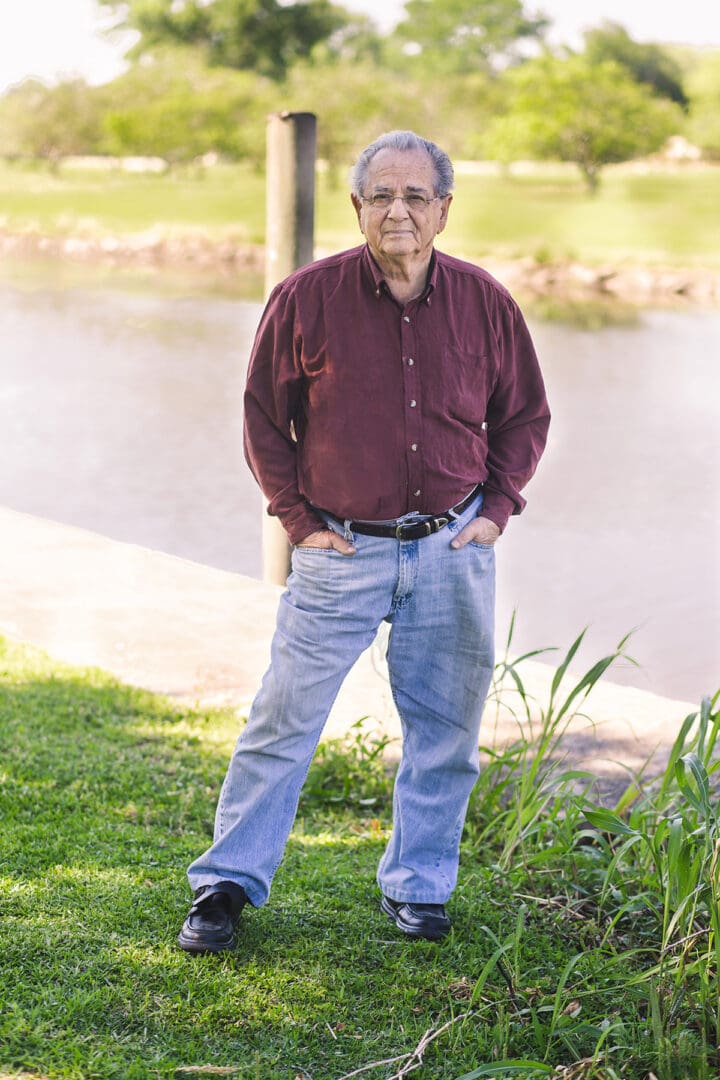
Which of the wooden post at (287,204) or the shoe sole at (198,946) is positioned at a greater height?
the wooden post at (287,204)

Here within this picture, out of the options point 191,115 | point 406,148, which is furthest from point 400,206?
point 191,115

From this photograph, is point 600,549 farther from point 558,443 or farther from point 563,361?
point 563,361

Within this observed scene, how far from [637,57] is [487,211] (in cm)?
2033

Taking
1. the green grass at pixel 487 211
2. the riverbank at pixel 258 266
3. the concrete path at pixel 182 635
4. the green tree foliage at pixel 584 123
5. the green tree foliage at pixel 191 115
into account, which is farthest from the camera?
the green tree foliage at pixel 191 115

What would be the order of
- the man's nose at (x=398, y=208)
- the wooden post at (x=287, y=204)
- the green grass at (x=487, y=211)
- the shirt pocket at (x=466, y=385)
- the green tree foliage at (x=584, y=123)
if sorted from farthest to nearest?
the green tree foliage at (x=584, y=123) < the green grass at (x=487, y=211) < the wooden post at (x=287, y=204) < the shirt pocket at (x=466, y=385) < the man's nose at (x=398, y=208)

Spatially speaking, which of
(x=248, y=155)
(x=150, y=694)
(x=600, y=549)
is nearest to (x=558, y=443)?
(x=600, y=549)

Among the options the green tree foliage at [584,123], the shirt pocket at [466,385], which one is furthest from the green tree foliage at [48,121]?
the shirt pocket at [466,385]

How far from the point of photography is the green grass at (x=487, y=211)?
41969 mm

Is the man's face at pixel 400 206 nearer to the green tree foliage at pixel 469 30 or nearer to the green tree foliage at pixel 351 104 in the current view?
the green tree foliage at pixel 351 104

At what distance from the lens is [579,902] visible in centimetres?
286

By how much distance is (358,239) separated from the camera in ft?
147

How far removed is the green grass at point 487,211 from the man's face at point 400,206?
35604mm

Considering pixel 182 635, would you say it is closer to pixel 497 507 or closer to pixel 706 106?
pixel 497 507

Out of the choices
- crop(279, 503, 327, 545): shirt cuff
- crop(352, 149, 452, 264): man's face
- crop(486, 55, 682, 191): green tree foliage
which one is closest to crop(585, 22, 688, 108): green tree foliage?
crop(486, 55, 682, 191): green tree foliage
